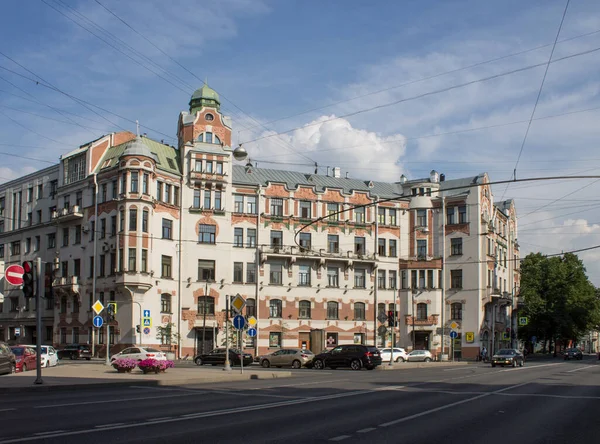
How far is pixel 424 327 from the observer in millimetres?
67000

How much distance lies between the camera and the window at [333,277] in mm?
64312

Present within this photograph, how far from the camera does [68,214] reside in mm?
59906

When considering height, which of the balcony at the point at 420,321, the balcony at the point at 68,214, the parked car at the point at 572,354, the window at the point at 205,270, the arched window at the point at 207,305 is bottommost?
the parked car at the point at 572,354

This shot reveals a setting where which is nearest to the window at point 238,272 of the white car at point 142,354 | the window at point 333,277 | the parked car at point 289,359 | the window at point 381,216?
the window at point 333,277

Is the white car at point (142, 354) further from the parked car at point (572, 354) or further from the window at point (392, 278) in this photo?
the parked car at point (572, 354)

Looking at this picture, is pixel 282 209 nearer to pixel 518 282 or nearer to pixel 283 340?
pixel 283 340

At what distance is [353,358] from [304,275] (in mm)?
21788

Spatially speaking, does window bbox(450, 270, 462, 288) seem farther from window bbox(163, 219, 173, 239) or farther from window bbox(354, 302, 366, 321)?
window bbox(163, 219, 173, 239)

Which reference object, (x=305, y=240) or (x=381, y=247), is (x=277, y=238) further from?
(x=381, y=247)

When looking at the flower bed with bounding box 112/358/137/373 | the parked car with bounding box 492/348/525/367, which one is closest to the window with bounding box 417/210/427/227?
the parked car with bounding box 492/348/525/367

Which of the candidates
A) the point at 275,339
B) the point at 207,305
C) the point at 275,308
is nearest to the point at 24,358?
the point at 207,305

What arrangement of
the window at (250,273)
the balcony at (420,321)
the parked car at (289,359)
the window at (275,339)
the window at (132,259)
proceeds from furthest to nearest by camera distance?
the balcony at (420,321) → the window at (250,273) → the window at (275,339) → the window at (132,259) → the parked car at (289,359)

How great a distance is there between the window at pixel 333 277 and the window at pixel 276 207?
23.5 ft

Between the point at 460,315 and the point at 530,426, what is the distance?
176 ft
